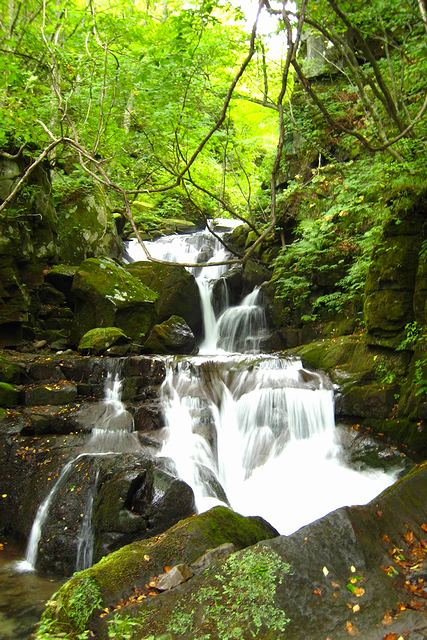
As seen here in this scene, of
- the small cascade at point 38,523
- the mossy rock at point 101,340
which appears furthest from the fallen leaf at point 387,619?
the mossy rock at point 101,340

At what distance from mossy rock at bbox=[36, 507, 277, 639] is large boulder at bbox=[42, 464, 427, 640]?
0.03 feet

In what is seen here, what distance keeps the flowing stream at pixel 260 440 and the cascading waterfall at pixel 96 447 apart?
0.71m

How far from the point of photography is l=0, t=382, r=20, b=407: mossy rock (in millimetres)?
7757

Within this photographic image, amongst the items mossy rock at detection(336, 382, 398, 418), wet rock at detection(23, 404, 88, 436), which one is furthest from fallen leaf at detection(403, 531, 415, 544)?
wet rock at detection(23, 404, 88, 436)

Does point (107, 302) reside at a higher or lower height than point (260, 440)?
higher

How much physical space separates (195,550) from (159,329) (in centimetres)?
713

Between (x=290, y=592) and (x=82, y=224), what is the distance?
37.9 ft

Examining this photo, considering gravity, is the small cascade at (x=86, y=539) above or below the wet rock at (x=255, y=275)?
below

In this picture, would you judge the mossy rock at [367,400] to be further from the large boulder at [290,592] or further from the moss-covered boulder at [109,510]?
the large boulder at [290,592]

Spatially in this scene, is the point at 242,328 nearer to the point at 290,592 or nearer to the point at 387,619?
the point at 290,592

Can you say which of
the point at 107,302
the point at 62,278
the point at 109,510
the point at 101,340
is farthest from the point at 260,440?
the point at 62,278

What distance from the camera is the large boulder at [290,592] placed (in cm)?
291

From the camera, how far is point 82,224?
42.3 feet

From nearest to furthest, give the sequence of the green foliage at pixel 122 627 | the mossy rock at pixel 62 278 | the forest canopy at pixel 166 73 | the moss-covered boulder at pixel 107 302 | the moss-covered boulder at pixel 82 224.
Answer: the green foliage at pixel 122 627
the forest canopy at pixel 166 73
the moss-covered boulder at pixel 107 302
the mossy rock at pixel 62 278
the moss-covered boulder at pixel 82 224
